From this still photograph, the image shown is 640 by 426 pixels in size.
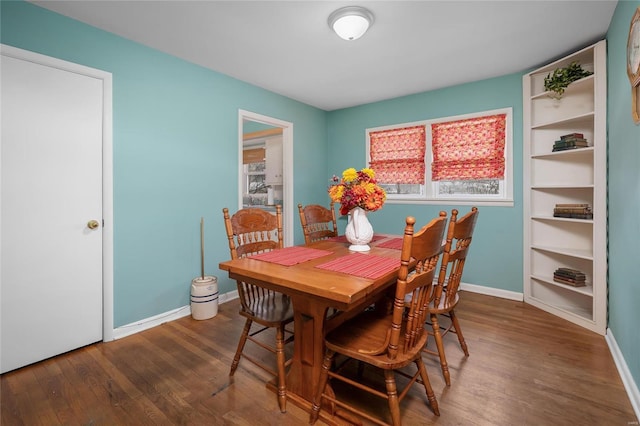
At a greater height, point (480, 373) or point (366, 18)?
point (366, 18)

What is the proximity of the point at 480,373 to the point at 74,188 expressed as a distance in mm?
3049

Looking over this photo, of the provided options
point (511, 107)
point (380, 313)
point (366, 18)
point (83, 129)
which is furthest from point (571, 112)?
point (83, 129)

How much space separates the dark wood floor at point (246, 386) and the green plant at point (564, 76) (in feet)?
7.04

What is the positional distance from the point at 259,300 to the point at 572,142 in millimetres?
3029

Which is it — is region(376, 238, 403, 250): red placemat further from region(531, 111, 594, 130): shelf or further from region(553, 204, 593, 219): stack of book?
region(531, 111, 594, 130): shelf

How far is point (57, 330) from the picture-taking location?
84.4 inches

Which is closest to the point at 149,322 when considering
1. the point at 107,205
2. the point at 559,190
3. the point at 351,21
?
the point at 107,205

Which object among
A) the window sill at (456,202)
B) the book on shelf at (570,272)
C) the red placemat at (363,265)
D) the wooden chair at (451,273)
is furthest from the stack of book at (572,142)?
the red placemat at (363,265)

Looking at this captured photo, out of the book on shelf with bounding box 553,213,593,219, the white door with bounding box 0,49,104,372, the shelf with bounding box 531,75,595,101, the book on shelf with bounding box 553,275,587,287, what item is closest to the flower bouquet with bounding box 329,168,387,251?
the white door with bounding box 0,49,104,372

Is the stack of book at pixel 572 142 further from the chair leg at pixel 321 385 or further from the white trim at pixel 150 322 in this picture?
the white trim at pixel 150 322

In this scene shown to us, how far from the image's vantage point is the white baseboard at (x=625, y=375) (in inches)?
61.9

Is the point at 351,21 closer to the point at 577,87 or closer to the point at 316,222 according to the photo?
the point at 316,222

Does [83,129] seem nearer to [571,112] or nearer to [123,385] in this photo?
[123,385]

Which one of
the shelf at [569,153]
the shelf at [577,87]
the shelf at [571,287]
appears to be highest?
the shelf at [577,87]
